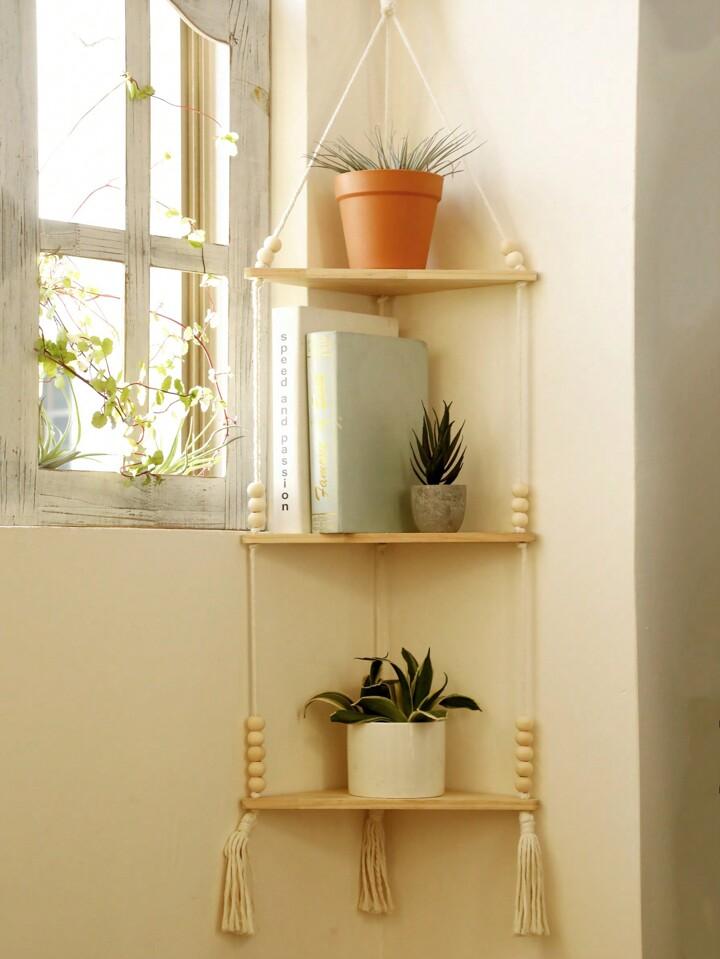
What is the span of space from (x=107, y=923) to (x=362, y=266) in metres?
0.91

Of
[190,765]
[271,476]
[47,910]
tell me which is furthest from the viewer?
[271,476]

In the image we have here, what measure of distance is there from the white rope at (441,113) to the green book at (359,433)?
0.21 m

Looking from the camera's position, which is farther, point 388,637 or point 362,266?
point 388,637

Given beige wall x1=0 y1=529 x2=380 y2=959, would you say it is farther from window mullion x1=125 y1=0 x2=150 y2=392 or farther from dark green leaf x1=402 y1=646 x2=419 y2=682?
window mullion x1=125 y1=0 x2=150 y2=392

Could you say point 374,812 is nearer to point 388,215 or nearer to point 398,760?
point 398,760

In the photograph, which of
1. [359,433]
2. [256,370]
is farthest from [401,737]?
[256,370]

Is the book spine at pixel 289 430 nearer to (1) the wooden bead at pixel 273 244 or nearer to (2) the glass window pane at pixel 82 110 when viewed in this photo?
(1) the wooden bead at pixel 273 244

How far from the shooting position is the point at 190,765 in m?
1.58

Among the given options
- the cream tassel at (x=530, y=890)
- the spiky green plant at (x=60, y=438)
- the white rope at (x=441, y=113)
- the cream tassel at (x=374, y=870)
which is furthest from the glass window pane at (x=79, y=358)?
the cream tassel at (x=530, y=890)

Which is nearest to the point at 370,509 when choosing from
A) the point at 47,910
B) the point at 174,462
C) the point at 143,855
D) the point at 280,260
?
the point at 174,462

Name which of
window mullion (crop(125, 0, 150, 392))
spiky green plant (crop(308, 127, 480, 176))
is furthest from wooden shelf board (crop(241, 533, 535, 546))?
spiky green plant (crop(308, 127, 480, 176))

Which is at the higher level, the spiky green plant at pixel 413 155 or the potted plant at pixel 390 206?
the spiky green plant at pixel 413 155

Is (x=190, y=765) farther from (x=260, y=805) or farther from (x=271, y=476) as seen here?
(x=271, y=476)

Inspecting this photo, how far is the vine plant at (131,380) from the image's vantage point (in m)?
1.57
